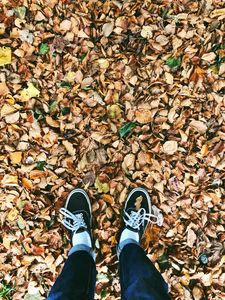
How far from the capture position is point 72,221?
2.38m

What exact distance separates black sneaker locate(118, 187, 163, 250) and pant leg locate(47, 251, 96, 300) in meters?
0.34

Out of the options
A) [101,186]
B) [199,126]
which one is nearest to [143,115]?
[199,126]

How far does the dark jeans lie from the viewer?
1.83m

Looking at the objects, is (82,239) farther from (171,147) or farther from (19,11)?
(19,11)

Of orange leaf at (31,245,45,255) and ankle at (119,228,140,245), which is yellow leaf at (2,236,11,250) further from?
ankle at (119,228,140,245)

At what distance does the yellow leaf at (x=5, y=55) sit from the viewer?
2420mm

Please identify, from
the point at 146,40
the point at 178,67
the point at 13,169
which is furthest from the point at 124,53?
the point at 13,169

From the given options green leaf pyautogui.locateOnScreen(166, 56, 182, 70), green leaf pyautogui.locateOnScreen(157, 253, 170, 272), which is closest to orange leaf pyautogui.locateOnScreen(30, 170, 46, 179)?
green leaf pyautogui.locateOnScreen(157, 253, 170, 272)

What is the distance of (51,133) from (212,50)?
3.09 feet

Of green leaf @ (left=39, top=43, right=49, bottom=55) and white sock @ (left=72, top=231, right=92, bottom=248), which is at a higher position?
green leaf @ (left=39, top=43, right=49, bottom=55)

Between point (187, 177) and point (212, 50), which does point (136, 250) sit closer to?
point (187, 177)

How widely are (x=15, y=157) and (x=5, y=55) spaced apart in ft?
1.74

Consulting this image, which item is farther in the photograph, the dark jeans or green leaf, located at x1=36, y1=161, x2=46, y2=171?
green leaf, located at x1=36, y1=161, x2=46, y2=171

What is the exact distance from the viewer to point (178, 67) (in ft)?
8.02
